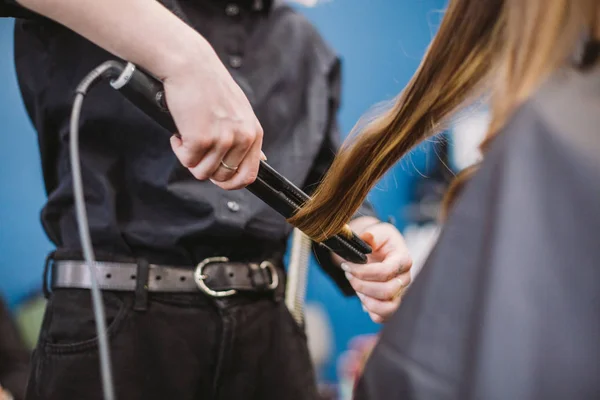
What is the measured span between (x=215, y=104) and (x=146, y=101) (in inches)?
2.8

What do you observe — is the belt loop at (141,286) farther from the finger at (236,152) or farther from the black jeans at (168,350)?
the finger at (236,152)

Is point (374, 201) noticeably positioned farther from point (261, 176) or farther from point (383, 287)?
point (261, 176)

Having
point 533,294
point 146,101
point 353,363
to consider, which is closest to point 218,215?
point 146,101

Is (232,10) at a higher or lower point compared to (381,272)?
higher

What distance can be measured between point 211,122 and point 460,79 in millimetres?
229

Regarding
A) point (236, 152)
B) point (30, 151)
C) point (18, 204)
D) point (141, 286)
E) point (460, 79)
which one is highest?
point (460, 79)

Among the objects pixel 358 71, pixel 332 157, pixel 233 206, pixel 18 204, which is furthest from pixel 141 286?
pixel 358 71

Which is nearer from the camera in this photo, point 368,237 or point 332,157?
point 368,237

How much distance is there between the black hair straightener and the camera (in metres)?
0.57

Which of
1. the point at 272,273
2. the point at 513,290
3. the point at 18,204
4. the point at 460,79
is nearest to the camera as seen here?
the point at 513,290

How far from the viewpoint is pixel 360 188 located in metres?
0.60

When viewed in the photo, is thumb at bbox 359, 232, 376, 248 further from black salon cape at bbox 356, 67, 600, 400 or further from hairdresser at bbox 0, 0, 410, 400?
black salon cape at bbox 356, 67, 600, 400

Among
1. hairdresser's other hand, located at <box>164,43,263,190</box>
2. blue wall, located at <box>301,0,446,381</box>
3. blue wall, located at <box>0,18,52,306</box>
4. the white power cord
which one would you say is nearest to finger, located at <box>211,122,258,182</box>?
hairdresser's other hand, located at <box>164,43,263,190</box>

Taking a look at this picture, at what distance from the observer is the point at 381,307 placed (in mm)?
779
